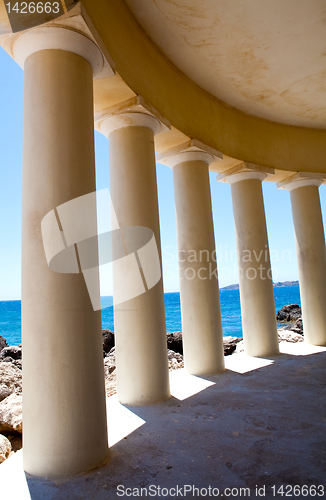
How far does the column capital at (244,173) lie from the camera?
38844 millimetres

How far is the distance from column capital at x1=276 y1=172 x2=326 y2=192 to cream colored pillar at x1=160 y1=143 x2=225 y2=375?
15138 mm

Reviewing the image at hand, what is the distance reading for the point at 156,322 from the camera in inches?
980

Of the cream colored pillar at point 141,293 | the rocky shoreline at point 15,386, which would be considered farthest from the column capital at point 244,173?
the rocky shoreline at point 15,386

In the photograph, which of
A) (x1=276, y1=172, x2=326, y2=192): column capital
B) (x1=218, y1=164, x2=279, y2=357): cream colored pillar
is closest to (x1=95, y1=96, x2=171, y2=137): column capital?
(x1=218, y1=164, x2=279, y2=357): cream colored pillar

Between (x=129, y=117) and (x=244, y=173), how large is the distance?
18534 millimetres

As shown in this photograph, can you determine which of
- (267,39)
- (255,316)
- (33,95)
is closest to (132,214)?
(33,95)

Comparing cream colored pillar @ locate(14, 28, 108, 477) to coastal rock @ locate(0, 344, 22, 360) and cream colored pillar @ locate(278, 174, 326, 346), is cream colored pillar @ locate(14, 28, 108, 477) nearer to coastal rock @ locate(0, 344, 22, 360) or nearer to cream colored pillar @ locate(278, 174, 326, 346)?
cream colored pillar @ locate(278, 174, 326, 346)

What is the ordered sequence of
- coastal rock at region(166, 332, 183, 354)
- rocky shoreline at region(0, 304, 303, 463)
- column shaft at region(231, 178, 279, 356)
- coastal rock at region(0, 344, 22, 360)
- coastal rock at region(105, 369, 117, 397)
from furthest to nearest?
coastal rock at region(166, 332, 183, 354)
coastal rock at region(0, 344, 22, 360)
column shaft at region(231, 178, 279, 356)
coastal rock at region(105, 369, 117, 397)
rocky shoreline at region(0, 304, 303, 463)

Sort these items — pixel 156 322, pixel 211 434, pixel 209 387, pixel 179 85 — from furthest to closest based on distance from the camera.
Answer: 1. pixel 179 85
2. pixel 209 387
3. pixel 156 322
4. pixel 211 434

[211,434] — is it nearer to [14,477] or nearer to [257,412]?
[257,412]

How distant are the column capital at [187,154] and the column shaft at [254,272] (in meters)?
8.16

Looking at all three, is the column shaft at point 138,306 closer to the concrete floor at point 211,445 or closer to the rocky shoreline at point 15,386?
the concrete floor at point 211,445

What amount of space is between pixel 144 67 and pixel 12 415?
2573cm

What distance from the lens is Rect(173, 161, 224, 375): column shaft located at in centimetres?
3142
